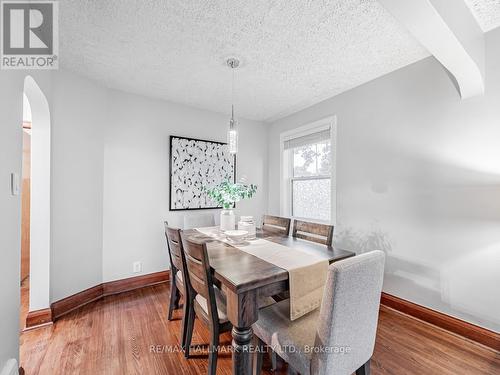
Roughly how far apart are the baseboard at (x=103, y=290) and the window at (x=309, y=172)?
215 cm

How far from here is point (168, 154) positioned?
3.03m

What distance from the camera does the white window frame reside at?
2898mm

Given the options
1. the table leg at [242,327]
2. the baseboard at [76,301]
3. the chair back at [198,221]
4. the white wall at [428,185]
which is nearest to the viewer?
the table leg at [242,327]

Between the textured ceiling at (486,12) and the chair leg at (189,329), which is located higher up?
the textured ceiling at (486,12)

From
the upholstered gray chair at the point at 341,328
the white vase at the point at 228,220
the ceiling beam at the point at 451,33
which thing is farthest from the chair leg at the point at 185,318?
the ceiling beam at the point at 451,33

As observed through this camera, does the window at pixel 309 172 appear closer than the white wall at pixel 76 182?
No

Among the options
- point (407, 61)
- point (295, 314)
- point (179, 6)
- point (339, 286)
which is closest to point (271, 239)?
point (295, 314)

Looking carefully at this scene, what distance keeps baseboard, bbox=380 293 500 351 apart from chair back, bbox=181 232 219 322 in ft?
6.47

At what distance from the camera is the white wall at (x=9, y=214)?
46.4 inches

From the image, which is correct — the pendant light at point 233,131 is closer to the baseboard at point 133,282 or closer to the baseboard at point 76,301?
the baseboard at point 133,282

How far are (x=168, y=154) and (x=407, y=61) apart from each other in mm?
2875

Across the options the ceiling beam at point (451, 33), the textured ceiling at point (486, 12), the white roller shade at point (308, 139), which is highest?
the textured ceiling at point (486, 12)

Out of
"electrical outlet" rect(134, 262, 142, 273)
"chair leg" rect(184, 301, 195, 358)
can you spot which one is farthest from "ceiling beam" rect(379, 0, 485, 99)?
"electrical outlet" rect(134, 262, 142, 273)

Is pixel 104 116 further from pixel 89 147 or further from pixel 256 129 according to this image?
pixel 256 129
